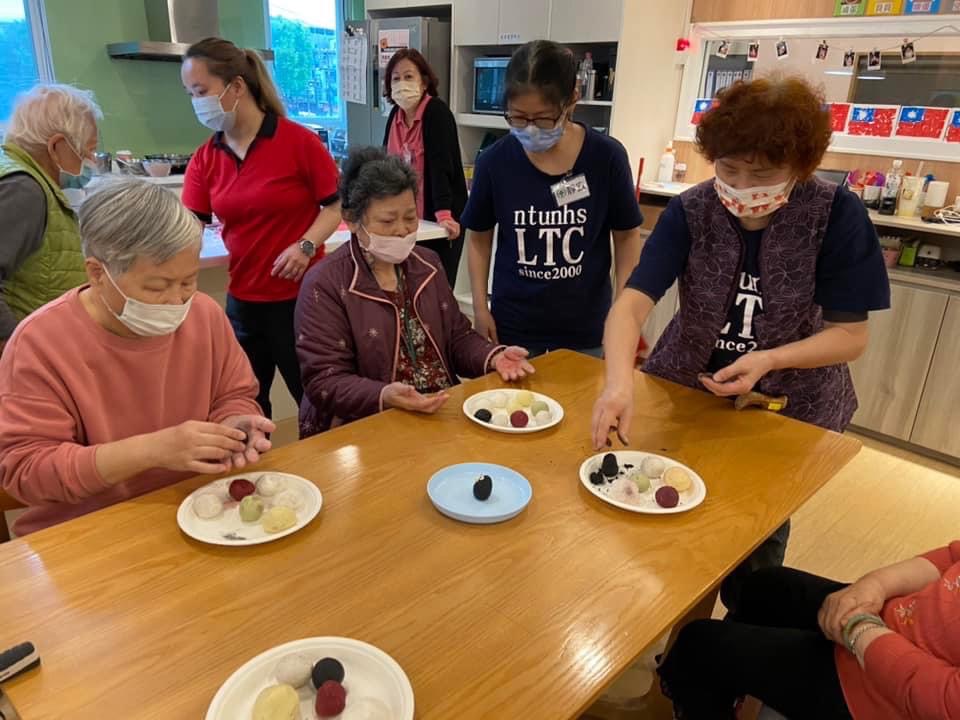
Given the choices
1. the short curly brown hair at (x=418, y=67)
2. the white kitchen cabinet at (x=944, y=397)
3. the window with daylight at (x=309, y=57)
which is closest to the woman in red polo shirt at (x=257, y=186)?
the short curly brown hair at (x=418, y=67)

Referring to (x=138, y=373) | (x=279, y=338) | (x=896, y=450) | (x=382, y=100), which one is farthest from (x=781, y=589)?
(x=382, y=100)

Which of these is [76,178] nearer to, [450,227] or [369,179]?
[369,179]

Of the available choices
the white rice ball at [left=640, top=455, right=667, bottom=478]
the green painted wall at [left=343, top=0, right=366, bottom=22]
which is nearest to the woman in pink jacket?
the white rice ball at [left=640, top=455, right=667, bottom=478]

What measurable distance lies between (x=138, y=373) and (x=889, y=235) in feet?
11.2

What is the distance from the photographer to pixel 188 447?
1.13m

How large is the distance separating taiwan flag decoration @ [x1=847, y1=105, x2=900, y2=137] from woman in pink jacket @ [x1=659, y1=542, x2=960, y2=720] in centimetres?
290

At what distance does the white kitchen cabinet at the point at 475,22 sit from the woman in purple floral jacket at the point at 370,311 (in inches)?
118

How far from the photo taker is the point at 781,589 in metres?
1.41

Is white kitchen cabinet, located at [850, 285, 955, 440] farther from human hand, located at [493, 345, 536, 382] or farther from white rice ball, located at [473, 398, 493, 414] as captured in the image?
white rice ball, located at [473, 398, 493, 414]

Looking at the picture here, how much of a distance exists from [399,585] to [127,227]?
757 millimetres

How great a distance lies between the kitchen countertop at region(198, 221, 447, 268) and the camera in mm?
2398

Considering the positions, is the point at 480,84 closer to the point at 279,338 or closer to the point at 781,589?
the point at 279,338

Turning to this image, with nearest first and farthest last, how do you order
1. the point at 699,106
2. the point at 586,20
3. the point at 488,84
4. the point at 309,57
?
the point at 586,20
the point at 699,106
the point at 488,84
the point at 309,57

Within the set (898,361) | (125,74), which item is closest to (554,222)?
(898,361)
